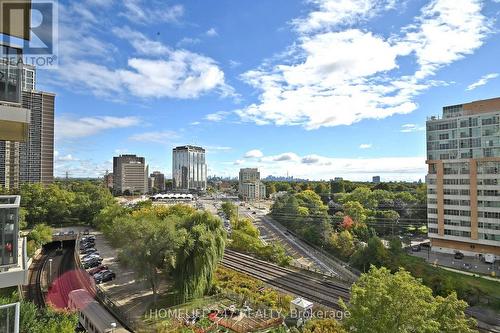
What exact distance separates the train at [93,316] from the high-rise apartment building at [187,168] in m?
160

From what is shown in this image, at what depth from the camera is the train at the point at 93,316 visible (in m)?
19.5

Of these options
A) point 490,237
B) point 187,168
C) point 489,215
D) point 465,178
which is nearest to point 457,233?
point 490,237

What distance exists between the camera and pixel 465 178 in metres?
43.5

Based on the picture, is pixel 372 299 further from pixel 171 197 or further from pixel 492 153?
pixel 171 197

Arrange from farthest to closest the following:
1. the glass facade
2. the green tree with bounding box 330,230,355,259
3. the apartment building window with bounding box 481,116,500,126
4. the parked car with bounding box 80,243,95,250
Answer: the green tree with bounding box 330,230,355,259
the parked car with bounding box 80,243,95,250
the apartment building window with bounding box 481,116,500,126
the glass facade

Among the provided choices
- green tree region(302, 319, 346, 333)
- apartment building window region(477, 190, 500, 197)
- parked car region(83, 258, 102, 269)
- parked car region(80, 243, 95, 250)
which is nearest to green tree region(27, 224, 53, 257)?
parked car region(80, 243, 95, 250)

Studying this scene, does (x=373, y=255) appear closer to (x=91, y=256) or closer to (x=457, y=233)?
(x=457, y=233)

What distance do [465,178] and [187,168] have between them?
15297cm

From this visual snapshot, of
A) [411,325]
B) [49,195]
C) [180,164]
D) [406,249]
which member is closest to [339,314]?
[411,325]

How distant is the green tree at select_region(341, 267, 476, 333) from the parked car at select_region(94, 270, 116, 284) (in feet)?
76.7

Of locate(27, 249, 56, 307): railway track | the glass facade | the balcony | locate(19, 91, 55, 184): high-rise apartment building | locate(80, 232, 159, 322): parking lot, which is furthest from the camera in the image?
locate(19, 91, 55, 184): high-rise apartment building

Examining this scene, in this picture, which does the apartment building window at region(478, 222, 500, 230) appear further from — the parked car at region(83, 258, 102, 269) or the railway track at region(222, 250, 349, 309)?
the parked car at region(83, 258, 102, 269)

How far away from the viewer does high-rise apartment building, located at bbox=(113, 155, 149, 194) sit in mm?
154500


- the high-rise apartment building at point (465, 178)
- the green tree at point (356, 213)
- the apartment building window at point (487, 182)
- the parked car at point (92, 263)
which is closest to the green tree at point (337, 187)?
the green tree at point (356, 213)
